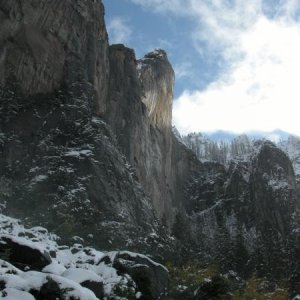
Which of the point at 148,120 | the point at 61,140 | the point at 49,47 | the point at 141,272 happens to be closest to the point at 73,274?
the point at 141,272

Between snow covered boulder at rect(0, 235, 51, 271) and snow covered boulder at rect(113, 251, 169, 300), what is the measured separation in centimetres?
424

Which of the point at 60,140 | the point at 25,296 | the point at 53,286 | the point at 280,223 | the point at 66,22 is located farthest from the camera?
the point at 280,223

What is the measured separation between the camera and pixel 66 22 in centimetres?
5291

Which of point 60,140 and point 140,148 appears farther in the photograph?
point 140,148

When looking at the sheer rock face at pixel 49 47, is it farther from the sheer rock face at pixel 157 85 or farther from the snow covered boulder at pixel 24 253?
the snow covered boulder at pixel 24 253

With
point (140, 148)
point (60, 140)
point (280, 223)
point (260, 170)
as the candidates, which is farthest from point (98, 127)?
point (260, 170)

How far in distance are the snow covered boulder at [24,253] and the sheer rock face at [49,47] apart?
27.0m

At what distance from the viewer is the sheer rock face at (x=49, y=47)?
150 ft

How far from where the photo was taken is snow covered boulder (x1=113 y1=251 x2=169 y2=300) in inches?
856

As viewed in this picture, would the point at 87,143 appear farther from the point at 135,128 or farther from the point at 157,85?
the point at 157,85

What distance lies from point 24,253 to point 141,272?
5.69 metres

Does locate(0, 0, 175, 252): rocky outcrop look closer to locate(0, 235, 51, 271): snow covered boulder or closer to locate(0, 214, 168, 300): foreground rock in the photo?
locate(0, 214, 168, 300): foreground rock

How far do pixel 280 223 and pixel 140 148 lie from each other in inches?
1383

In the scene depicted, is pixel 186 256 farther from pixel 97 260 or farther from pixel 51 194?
pixel 97 260
